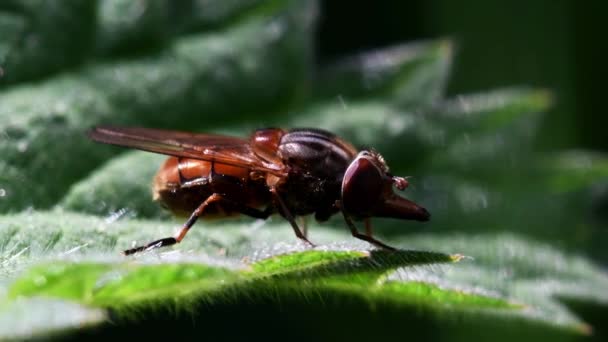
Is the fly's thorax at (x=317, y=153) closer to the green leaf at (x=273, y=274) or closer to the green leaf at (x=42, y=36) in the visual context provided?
the green leaf at (x=273, y=274)

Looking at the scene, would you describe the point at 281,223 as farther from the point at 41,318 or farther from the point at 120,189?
the point at 41,318

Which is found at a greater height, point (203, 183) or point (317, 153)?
point (317, 153)

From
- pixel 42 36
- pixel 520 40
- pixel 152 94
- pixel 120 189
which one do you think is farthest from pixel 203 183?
pixel 520 40

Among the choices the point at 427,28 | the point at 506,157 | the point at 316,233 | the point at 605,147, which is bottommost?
the point at 316,233

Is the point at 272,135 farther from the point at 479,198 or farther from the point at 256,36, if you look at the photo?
the point at 479,198

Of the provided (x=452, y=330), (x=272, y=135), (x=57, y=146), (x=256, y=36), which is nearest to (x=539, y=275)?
(x=452, y=330)

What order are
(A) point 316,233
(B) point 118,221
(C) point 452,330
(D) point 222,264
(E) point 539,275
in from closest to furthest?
(D) point 222,264 → (B) point 118,221 → (A) point 316,233 → (E) point 539,275 → (C) point 452,330
